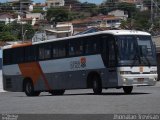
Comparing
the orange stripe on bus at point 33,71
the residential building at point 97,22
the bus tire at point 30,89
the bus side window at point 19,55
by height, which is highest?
the bus side window at point 19,55

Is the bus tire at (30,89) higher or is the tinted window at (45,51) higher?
the tinted window at (45,51)

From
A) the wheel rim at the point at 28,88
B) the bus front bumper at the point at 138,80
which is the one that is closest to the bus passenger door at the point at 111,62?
the bus front bumper at the point at 138,80

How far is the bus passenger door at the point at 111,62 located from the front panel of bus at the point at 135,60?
23 cm

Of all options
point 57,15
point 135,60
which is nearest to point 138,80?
point 135,60

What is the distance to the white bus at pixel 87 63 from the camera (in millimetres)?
28422

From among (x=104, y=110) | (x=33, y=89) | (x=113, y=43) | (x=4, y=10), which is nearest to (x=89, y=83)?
(x=113, y=43)

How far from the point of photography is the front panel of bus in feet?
92.5

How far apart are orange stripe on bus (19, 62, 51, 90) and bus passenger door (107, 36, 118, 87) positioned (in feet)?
18.4

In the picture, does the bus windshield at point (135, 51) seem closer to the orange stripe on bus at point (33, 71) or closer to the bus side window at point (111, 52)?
the bus side window at point (111, 52)

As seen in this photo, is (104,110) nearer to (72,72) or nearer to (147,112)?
(147,112)

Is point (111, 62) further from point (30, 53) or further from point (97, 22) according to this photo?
point (97, 22)

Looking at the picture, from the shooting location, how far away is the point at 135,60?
2848cm

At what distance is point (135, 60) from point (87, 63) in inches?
106

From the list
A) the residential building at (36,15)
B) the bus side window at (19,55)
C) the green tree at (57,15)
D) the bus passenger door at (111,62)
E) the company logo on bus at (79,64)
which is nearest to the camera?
the bus passenger door at (111,62)
